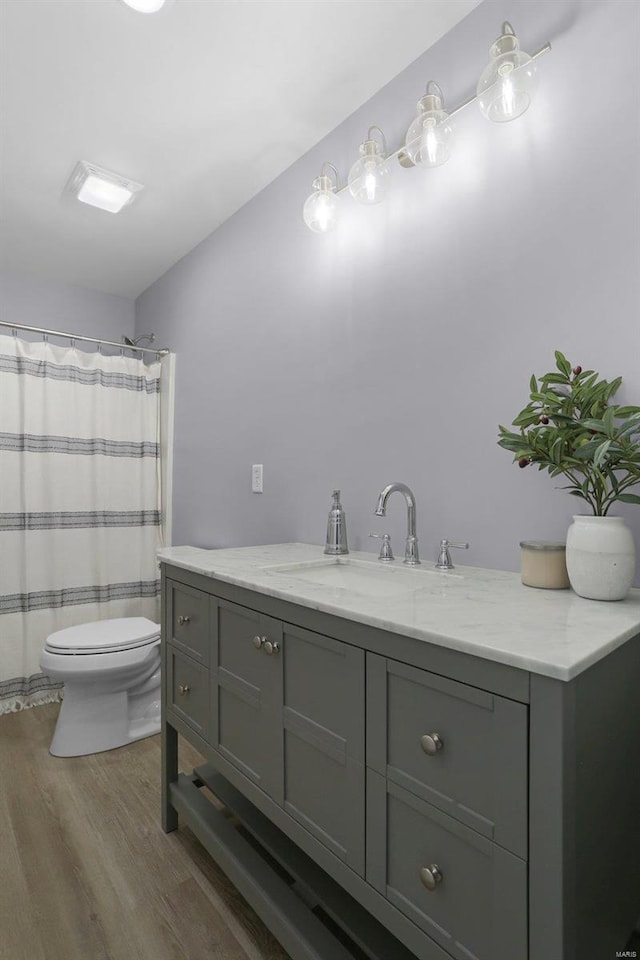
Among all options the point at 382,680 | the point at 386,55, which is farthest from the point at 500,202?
the point at 382,680

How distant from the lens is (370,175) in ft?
5.01

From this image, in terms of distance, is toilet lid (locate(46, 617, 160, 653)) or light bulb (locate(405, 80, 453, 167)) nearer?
light bulb (locate(405, 80, 453, 167))

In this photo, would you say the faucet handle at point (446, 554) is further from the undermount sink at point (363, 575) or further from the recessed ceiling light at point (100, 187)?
the recessed ceiling light at point (100, 187)

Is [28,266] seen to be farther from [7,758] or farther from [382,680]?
[382,680]

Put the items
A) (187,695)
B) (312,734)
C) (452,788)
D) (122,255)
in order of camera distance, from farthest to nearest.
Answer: (122,255)
(187,695)
(312,734)
(452,788)

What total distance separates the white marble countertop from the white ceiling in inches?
59.4

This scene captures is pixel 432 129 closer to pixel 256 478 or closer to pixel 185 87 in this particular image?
pixel 185 87

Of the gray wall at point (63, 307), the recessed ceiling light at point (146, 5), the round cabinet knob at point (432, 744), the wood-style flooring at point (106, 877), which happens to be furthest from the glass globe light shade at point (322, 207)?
the gray wall at point (63, 307)

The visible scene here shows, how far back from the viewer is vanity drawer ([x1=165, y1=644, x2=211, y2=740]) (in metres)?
1.38

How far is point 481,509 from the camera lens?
4.43ft

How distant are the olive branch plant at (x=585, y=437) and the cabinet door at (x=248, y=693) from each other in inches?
26.2

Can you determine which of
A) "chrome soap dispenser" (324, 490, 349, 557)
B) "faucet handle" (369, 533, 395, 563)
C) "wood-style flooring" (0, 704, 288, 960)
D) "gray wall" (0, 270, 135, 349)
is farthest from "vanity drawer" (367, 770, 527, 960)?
"gray wall" (0, 270, 135, 349)

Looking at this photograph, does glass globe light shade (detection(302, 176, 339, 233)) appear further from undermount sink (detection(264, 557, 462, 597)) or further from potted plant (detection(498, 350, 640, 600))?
undermount sink (detection(264, 557, 462, 597))

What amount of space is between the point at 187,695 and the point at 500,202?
62.6 inches
